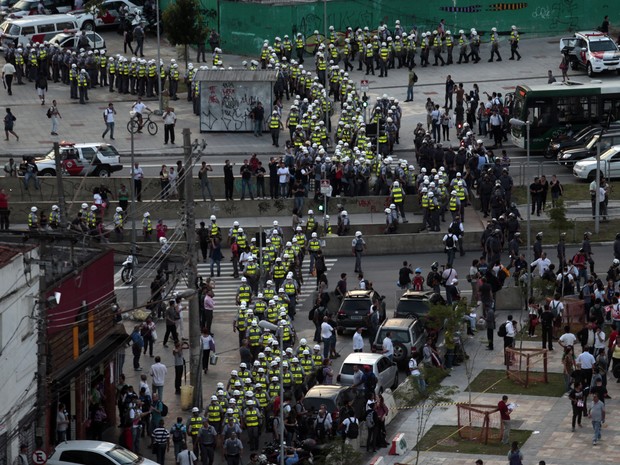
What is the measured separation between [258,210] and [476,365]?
1497cm

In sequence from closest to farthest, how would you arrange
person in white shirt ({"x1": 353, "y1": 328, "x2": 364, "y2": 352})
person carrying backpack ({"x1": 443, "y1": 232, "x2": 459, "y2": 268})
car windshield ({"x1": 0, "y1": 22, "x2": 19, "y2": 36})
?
person in white shirt ({"x1": 353, "y1": 328, "x2": 364, "y2": 352})
person carrying backpack ({"x1": 443, "y1": 232, "x2": 459, "y2": 268})
car windshield ({"x1": 0, "y1": 22, "x2": 19, "y2": 36})

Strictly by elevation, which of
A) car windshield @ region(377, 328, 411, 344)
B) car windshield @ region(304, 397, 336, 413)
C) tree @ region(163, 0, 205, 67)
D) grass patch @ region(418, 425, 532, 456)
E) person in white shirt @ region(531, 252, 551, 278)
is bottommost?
grass patch @ region(418, 425, 532, 456)

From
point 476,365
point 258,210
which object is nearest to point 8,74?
point 258,210

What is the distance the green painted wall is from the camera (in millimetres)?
87375

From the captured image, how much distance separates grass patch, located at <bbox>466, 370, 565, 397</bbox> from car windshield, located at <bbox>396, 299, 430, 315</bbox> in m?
3.57

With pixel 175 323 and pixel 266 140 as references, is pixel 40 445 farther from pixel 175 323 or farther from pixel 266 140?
pixel 266 140

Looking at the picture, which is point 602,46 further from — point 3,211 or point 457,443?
point 457,443

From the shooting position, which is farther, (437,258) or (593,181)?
(593,181)

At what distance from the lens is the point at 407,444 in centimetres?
5131

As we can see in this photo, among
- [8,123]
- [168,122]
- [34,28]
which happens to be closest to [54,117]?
[8,123]

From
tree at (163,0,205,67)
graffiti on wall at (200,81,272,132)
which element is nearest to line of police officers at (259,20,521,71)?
tree at (163,0,205,67)

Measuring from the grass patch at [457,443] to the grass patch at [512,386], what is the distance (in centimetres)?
291

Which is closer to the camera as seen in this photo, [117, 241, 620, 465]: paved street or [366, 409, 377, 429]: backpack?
[117, 241, 620, 465]: paved street

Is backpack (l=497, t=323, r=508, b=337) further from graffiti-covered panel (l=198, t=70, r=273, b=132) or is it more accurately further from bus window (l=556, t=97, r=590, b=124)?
graffiti-covered panel (l=198, t=70, r=273, b=132)
